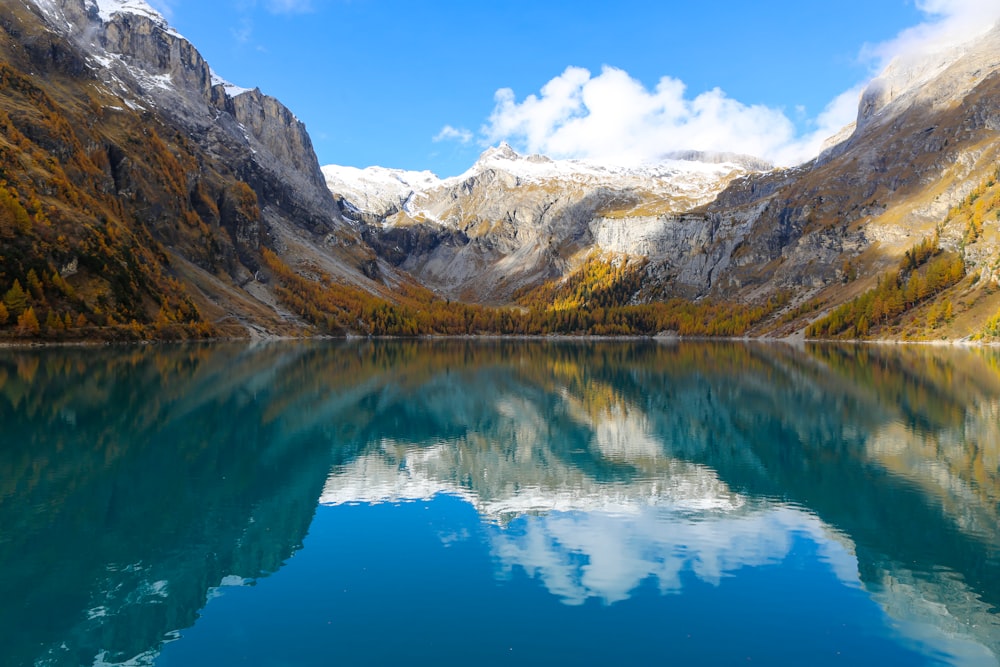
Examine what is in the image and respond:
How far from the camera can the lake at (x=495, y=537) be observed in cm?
1241

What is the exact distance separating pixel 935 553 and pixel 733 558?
17.9ft

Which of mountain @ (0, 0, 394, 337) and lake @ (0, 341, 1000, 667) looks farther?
mountain @ (0, 0, 394, 337)

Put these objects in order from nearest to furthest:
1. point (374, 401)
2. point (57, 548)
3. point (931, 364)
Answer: point (57, 548) → point (374, 401) → point (931, 364)

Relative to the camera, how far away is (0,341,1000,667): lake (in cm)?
1241

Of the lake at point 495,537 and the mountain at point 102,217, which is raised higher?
the mountain at point 102,217

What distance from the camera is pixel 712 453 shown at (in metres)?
32.0

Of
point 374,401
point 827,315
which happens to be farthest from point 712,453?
point 827,315

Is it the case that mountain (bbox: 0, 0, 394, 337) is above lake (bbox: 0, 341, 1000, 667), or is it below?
above

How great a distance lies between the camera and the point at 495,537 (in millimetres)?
19047

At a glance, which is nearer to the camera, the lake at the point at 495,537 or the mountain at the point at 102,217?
the lake at the point at 495,537

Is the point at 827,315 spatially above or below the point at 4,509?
above

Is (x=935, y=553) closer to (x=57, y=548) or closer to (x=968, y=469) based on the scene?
(x=968, y=469)

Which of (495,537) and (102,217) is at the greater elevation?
(102,217)

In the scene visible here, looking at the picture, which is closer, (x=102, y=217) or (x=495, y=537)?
(x=495, y=537)
